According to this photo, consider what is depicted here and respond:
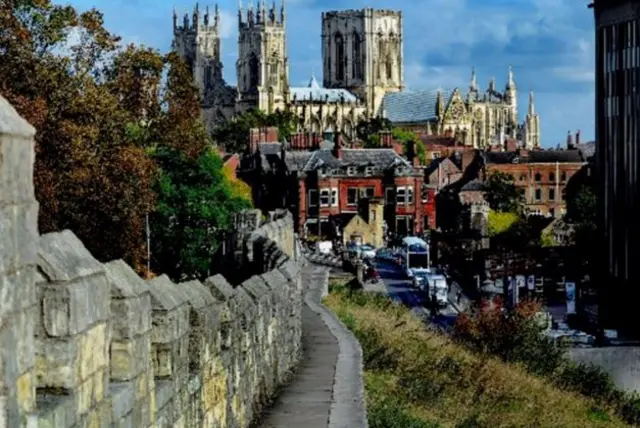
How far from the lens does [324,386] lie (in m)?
15.3

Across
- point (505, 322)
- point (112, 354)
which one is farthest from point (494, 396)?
A: point (112, 354)

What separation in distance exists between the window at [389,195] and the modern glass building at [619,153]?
2779 centimetres

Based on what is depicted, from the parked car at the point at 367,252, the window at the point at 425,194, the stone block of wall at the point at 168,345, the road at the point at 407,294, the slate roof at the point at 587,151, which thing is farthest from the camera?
the slate roof at the point at 587,151

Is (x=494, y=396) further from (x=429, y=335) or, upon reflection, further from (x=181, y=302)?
(x=181, y=302)

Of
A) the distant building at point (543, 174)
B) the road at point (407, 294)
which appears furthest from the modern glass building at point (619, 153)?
the distant building at point (543, 174)

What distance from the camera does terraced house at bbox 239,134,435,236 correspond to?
9450cm

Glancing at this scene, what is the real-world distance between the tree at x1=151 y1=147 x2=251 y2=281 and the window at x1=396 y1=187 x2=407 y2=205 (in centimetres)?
4708

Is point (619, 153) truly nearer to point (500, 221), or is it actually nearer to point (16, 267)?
point (500, 221)

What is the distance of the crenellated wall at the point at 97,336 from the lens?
4859 mm

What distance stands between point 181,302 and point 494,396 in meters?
13.0

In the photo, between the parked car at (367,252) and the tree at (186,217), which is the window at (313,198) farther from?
the tree at (186,217)

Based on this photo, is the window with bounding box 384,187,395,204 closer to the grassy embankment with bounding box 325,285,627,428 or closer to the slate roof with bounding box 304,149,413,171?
the slate roof with bounding box 304,149,413,171

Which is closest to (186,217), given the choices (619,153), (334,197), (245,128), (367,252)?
(619,153)

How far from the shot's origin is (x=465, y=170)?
125 m
